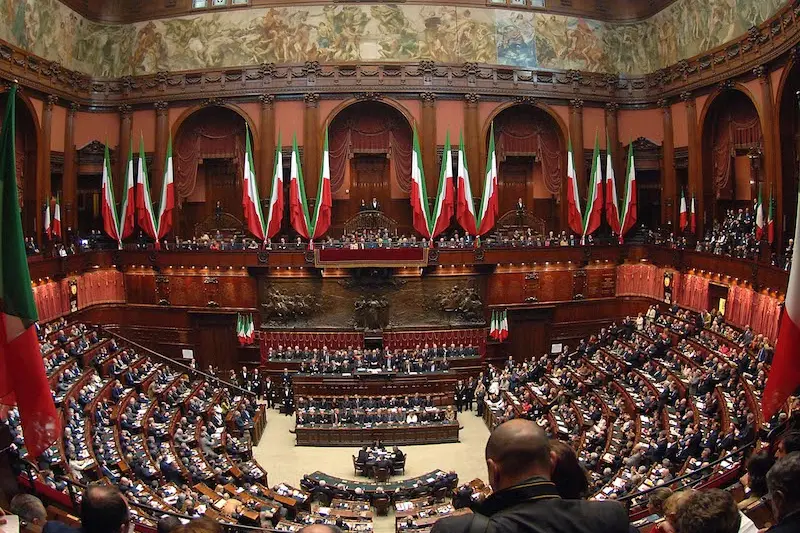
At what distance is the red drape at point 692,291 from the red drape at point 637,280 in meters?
1.61

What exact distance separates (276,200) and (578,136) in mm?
15133

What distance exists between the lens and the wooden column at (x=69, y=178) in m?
32.2

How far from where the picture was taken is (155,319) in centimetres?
3177

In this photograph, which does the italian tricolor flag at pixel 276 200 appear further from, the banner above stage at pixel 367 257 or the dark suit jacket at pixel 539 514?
the dark suit jacket at pixel 539 514

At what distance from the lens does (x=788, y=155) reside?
2570 cm

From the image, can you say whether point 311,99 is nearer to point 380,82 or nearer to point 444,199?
point 380,82

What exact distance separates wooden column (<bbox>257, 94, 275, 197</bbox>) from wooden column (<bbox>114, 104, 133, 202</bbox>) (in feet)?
21.6

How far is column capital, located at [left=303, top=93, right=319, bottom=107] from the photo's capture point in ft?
107

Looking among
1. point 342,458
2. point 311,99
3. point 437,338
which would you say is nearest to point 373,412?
point 342,458

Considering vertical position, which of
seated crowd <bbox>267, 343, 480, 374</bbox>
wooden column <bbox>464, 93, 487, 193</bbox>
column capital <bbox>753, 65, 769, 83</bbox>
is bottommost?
seated crowd <bbox>267, 343, 480, 374</bbox>

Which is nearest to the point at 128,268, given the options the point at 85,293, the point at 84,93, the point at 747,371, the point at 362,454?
the point at 85,293

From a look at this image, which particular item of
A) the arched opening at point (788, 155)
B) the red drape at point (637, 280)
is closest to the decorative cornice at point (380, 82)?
the arched opening at point (788, 155)

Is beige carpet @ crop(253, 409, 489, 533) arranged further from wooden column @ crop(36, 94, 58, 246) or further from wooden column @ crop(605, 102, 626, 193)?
wooden column @ crop(605, 102, 626, 193)

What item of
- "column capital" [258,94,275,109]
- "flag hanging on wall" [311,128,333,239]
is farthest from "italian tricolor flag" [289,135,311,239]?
"column capital" [258,94,275,109]
